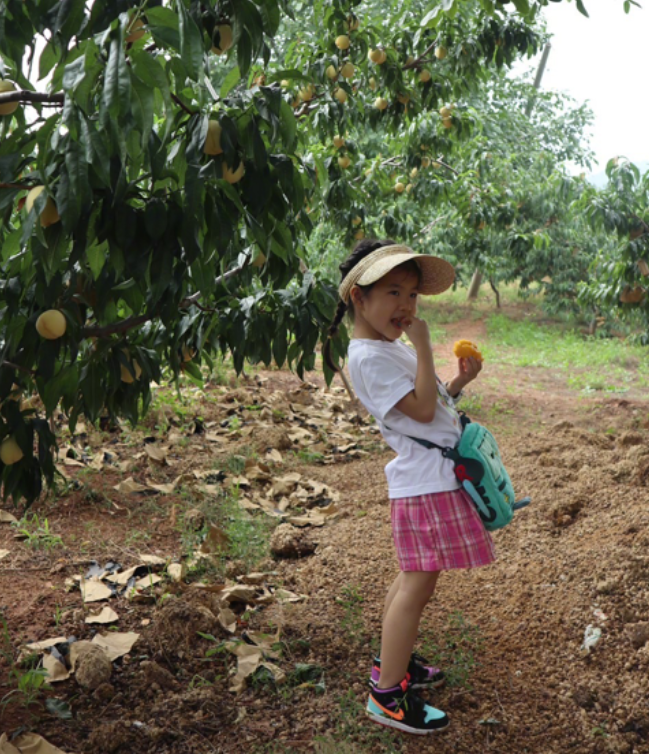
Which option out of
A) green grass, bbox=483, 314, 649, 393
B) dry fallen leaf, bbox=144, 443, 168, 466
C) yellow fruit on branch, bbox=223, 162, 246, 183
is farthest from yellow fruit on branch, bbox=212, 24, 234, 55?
green grass, bbox=483, 314, 649, 393

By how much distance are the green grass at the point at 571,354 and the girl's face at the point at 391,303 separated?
7.05m

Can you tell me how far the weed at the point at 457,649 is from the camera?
2.44 meters

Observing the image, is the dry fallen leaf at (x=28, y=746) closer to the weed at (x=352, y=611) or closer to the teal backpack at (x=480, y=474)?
the weed at (x=352, y=611)

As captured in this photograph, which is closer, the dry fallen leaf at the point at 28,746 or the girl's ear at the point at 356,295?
the dry fallen leaf at the point at 28,746

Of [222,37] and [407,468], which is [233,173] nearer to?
[222,37]

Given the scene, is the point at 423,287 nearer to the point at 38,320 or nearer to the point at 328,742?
the point at 38,320

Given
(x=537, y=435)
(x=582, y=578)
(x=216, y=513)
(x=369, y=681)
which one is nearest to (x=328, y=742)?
(x=369, y=681)

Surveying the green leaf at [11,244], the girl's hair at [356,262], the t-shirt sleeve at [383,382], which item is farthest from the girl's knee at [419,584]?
the green leaf at [11,244]

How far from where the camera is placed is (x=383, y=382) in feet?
7.05

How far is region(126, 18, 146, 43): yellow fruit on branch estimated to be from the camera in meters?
1.36

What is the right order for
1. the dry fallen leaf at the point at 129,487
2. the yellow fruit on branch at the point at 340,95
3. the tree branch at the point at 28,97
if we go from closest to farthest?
1. the tree branch at the point at 28,97
2. the yellow fruit on branch at the point at 340,95
3. the dry fallen leaf at the point at 129,487

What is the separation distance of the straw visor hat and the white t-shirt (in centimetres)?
18

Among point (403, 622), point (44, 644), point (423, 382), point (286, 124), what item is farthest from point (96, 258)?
point (44, 644)

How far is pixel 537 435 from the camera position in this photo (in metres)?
5.53
